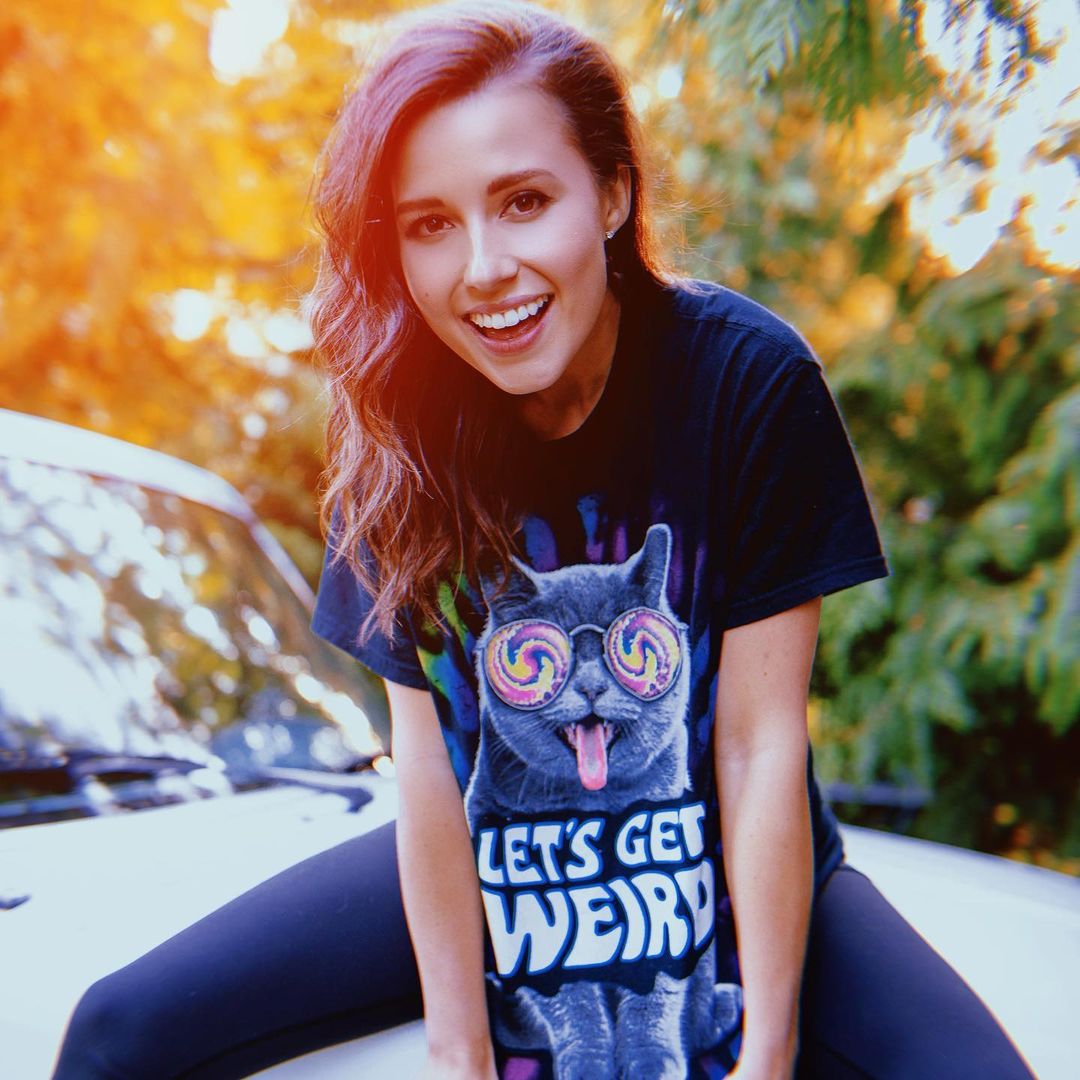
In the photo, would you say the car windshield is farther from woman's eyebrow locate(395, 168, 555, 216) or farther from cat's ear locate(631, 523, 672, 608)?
woman's eyebrow locate(395, 168, 555, 216)

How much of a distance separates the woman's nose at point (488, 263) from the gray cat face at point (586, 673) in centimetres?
36

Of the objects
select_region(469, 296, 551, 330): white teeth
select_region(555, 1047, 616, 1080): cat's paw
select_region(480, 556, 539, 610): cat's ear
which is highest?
select_region(469, 296, 551, 330): white teeth

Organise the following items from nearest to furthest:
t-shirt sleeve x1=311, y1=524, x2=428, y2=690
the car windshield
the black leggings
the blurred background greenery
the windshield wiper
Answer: the black leggings
t-shirt sleeve x1=311, y1=524, x2=428, y2=690
the windshield wiper
the car windshield
the blurred background greenery

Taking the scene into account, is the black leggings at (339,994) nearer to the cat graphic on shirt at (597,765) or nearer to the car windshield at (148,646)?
the cat graphic on shirt at (597,765)

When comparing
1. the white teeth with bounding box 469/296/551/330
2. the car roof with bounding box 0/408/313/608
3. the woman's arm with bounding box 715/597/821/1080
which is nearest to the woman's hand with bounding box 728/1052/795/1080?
the woman's arm with bounding box 715/597/821/1080

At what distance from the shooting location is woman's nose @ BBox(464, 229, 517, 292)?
4.23 ft

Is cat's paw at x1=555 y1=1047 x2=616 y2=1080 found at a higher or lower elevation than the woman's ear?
lower

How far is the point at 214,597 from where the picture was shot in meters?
2.42

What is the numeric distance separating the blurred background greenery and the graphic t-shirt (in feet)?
1.32

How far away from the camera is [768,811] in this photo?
134 cm

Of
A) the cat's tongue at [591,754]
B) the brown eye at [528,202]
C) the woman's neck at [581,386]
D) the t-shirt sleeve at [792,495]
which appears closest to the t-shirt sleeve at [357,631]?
the cat's tongue at [591,754]

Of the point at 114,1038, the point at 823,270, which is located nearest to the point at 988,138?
the point at 823,270

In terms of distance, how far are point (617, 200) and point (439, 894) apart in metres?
0.95

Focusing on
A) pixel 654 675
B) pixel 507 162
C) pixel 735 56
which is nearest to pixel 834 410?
pixel 654 675
